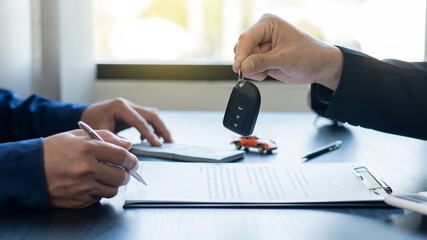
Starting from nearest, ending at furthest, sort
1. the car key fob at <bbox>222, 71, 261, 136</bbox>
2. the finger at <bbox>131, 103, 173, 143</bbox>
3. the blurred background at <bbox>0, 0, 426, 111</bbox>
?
the car key fob at <bbox>222, 71, 261, 136</bbox>
the finger at <bbox>131, 103, 173, 143</bbox>
the blurred background at <bbox>0, 0, 426, 111</bbox>

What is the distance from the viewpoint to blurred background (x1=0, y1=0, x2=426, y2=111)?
2066 millimetres

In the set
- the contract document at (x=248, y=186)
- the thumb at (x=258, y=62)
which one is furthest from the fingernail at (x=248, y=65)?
the contract document at (x=248, y=186)

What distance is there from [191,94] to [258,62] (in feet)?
4.36

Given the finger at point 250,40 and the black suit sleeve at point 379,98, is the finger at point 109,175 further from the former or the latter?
the black suit sleeve at point 379,98

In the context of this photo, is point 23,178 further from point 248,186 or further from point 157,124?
point 157,124

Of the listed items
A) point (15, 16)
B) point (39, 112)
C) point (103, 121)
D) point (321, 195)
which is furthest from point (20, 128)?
point (321, 195)

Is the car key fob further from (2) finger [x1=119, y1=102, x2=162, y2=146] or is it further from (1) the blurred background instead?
(1) the blurred background

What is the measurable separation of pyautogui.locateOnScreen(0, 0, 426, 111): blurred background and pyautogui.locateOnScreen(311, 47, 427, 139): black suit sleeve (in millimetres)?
895

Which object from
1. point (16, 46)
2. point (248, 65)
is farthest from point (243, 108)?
point (16, 46)

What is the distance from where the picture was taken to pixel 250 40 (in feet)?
3.37

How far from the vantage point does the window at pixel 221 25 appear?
7.59 ft

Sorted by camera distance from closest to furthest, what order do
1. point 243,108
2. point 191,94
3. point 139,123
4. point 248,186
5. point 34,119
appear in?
point 248,186, point 243,108, point 139,123, point 34,119, point 191,94

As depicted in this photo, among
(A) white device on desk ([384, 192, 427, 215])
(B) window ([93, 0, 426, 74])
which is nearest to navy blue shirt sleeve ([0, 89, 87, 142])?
(A) white device on desk ([384, 192, 427, 215])

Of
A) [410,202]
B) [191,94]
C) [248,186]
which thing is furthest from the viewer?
[191,94]
